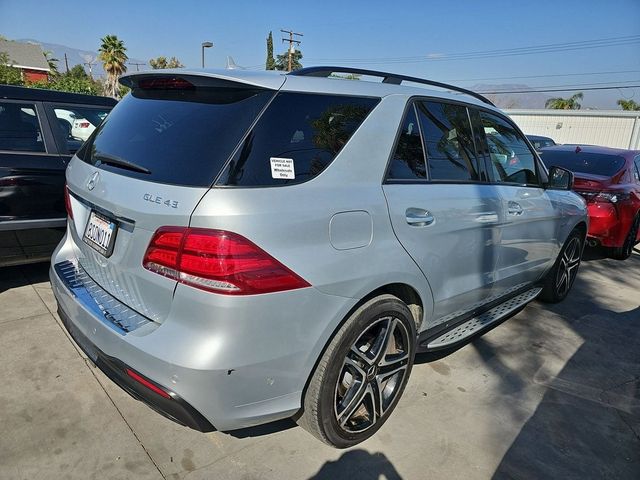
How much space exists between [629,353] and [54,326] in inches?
174

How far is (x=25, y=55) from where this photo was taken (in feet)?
173

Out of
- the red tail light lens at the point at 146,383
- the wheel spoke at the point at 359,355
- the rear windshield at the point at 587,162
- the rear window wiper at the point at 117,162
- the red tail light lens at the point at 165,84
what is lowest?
the wheel spoke at the point at 359,355

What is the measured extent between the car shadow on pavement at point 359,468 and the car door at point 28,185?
119 inches

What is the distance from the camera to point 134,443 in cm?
233

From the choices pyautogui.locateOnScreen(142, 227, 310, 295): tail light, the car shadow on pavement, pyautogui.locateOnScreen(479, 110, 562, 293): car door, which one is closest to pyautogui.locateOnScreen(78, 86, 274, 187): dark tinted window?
pyautogui.locateOnScreen(142, 227, 310, 295): tail light

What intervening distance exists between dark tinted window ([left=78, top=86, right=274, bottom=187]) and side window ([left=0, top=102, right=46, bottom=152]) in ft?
6.25

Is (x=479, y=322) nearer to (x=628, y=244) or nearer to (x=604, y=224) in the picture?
(x=604, y=224)

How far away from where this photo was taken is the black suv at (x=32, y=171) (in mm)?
3650

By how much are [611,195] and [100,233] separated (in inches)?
233

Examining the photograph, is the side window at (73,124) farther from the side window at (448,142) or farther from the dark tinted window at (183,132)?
the side window at (448,142)

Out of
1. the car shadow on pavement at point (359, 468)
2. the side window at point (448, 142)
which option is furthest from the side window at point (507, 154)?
the car shadow on pavement at point (359, 468)

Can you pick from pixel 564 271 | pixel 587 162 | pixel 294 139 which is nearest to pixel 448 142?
pixel 294 139

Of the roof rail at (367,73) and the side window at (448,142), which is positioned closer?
the roof rail at (367,73)

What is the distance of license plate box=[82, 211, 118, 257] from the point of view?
2064 millimetres
